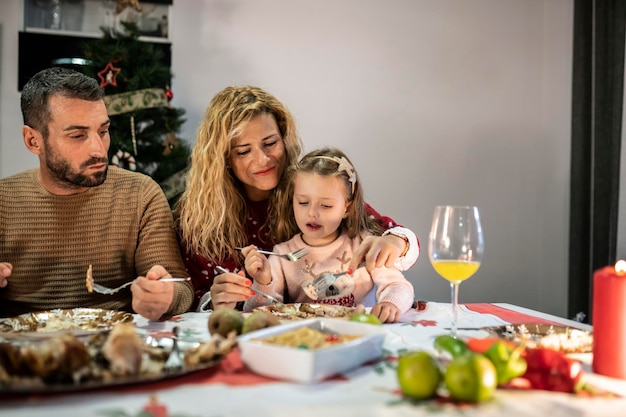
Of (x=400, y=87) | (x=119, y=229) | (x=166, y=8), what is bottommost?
(x=119, y=229)

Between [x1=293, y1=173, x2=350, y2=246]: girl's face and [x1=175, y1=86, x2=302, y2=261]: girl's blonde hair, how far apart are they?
29 cm

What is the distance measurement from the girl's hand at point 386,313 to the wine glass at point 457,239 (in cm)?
25

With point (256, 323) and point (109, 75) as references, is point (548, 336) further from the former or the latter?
point (109, 75)

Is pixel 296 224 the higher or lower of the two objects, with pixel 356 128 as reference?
lower

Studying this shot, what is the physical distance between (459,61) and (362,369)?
132 inches

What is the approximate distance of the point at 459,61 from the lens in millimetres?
4027

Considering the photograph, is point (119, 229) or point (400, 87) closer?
point (119, 229)

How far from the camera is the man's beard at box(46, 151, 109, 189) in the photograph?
1.92m

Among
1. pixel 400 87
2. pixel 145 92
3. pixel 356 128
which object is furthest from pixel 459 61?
pixel 145 92

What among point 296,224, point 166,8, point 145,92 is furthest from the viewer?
point 166,8

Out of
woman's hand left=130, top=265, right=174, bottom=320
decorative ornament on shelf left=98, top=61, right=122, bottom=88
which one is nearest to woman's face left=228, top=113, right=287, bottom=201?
woman's hand left=130, top=265, right=174, bottom=320

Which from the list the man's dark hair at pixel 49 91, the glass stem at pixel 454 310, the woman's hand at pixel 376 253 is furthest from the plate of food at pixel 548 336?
the man's dark hair at pixel 49 91

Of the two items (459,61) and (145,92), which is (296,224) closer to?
(145,92)

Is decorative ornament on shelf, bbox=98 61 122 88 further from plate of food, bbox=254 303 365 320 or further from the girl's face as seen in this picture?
plate of food, bbox=254 303 365 320
